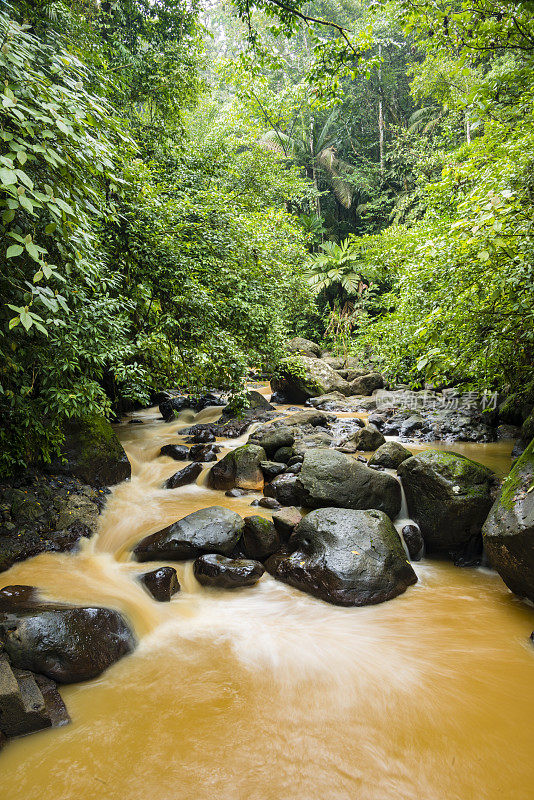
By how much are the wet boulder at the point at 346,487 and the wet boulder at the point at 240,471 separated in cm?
124

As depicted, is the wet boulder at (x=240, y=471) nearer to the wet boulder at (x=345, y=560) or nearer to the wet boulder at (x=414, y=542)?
the wet boulder at (x=345, y=560)

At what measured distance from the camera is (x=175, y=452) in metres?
8.12

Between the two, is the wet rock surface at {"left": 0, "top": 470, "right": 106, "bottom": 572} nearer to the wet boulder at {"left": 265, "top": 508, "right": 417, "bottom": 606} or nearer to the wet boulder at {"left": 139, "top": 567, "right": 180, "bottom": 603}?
the wet boulder at {"left": 139, "top": 567, "right": 180, "bottom": 603}

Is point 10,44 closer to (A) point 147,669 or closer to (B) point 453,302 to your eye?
(B) point 453,302

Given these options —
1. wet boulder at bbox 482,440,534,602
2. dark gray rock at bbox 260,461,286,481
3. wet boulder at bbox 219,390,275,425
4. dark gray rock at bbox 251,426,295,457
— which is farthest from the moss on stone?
wet boulder at bbox 219,390,275,425

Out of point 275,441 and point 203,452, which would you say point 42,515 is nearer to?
point 203,452

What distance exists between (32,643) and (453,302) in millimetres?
4676

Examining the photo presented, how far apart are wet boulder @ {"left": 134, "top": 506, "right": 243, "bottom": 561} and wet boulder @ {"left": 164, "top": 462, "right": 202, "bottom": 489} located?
1.94 meters

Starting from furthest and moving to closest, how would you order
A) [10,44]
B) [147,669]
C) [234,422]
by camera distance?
[234,422] → [147,669] → [10,44]

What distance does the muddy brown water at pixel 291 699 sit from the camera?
88.0 inches

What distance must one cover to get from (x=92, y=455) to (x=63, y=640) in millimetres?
3763

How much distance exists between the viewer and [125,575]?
4.41m

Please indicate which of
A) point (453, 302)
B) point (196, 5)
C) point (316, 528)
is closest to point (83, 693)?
point (316, 528)

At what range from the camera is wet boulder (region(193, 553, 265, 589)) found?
13.9 ft
